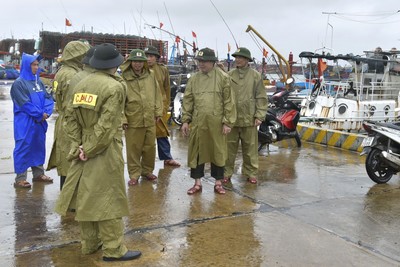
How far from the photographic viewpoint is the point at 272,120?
852 centimetres

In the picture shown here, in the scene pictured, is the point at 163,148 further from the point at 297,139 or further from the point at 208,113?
the point at 297,139

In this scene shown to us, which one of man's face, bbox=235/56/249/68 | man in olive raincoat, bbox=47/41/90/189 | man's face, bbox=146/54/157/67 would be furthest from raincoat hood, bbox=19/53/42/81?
man's face, bbox=235/56/249/68

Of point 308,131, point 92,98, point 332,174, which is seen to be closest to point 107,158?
point 92,98

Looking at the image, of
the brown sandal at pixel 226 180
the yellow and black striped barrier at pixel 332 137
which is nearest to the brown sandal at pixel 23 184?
the brown sandal at pixel 226 180

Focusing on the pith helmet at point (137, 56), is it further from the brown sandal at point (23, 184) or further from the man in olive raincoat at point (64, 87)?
the brown sandal at point (23, 184)

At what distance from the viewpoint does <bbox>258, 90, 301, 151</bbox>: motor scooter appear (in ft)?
27.2

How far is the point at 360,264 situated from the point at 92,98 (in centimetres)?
245

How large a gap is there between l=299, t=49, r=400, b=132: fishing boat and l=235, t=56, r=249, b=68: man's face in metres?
5.59

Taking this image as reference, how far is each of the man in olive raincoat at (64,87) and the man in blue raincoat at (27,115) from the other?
73cm

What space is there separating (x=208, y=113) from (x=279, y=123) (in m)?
3.54

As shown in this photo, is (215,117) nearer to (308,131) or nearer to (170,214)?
(170,214)

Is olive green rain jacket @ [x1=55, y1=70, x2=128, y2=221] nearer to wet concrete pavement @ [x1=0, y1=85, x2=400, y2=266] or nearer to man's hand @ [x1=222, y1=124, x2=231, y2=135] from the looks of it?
wet concrete pavement @ [x1=0, y1=85, x2=400, y2=266]

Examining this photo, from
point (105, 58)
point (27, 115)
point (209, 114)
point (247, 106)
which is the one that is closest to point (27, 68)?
point (27, 115)

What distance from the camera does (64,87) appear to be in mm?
4785
